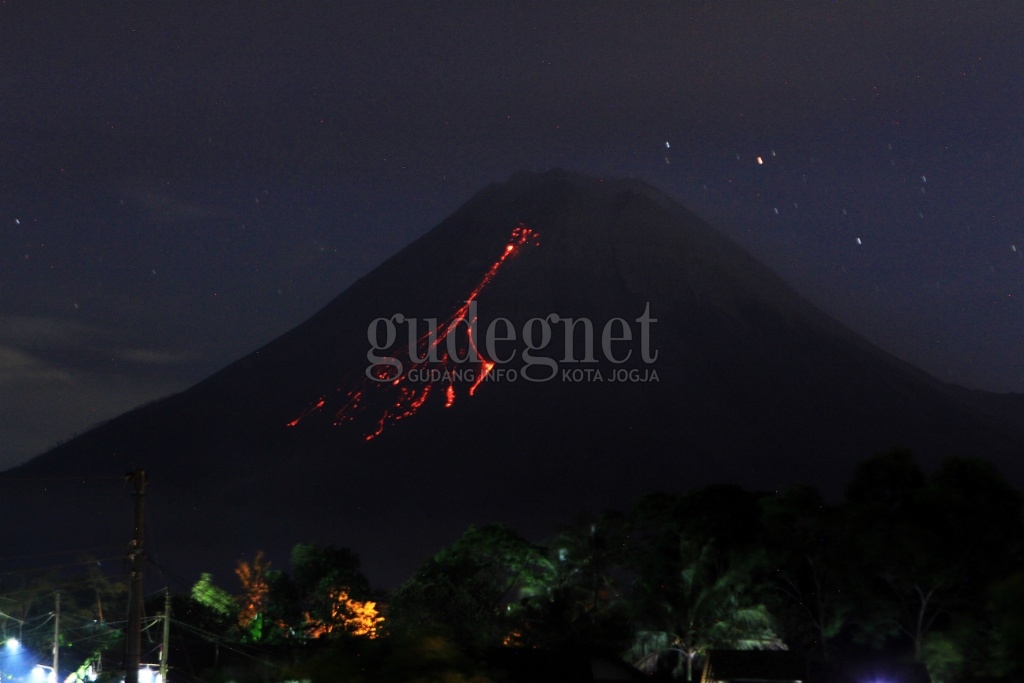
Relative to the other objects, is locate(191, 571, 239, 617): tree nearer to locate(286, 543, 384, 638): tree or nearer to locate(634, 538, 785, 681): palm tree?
locate(286, 543, 384, 638): tree

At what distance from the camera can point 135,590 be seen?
18.1 meters

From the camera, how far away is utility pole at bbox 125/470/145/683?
58.5 ft

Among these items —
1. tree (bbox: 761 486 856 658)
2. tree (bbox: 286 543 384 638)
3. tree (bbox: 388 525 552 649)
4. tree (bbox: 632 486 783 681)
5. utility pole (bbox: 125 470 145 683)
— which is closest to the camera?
utility pole (bbox: 125 470 145 683)

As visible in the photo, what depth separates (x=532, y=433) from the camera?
194m

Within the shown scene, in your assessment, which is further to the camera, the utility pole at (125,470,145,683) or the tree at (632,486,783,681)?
the tree at (632,486,783,681)

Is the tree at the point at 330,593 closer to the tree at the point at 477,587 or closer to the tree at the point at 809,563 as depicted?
the tree at the point at 477,587

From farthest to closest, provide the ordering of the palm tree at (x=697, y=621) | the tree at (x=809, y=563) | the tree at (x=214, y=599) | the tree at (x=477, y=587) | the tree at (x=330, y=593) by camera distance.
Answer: the tree at (x=214, y=599) → the tree at (x=330, y=593) → the tree at (x=809, y=563) → the tree at (x=477, y=587) → the palm tree at (x=697, y=621)

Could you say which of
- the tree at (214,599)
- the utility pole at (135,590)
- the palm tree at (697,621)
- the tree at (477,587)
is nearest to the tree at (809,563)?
the palm tree at (697,621)

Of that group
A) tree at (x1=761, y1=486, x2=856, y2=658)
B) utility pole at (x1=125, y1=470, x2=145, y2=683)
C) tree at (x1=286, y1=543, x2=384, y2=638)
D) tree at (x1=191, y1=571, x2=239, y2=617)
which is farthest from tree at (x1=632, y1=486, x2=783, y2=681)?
utility pole at (x1=125, y1=470, x2=145, y2=683)

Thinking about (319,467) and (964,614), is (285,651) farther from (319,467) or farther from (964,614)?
(319,467)

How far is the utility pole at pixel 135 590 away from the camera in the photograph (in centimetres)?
1783

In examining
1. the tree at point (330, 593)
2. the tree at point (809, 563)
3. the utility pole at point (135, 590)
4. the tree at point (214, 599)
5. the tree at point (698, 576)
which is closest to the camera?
the utility pole at point (135, 590)

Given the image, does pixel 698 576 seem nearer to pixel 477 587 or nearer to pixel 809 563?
pixel 809 563

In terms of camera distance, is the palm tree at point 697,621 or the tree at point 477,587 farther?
the tree at point 477,587
